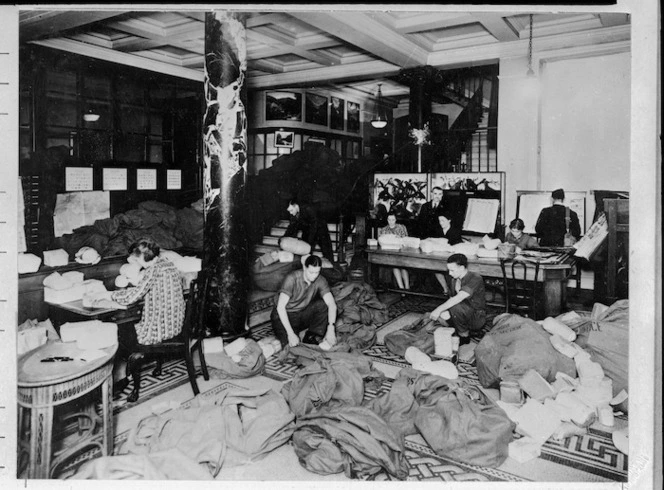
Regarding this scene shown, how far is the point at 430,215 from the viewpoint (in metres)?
7.93

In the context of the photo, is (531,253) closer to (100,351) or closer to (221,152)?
(221,152)

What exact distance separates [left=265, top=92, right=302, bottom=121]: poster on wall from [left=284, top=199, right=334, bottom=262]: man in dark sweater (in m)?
4.05

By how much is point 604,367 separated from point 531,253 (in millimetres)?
1953

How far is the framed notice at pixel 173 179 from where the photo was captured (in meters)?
8.62

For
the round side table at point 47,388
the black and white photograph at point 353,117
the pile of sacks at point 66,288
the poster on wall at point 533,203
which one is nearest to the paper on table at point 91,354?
the round side table at point 47,388

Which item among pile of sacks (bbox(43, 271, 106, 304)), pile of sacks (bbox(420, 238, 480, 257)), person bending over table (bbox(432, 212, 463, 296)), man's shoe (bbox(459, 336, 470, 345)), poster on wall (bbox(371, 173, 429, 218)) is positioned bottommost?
man's shoe (bbox(459, 336, 470, 345))

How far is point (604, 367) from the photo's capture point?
373cm

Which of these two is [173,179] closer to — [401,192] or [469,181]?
[401,192]

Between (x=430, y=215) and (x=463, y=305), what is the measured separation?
3.30 metres

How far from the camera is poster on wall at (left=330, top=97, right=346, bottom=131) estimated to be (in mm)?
12492

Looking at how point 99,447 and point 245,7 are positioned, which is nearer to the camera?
point 245,7

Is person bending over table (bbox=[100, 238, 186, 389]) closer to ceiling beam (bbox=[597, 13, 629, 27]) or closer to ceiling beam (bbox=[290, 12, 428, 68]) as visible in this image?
ceiling beam (bbox=[290, 12, 428, 68])

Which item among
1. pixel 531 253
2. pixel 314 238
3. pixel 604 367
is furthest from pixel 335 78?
pixel 604 367

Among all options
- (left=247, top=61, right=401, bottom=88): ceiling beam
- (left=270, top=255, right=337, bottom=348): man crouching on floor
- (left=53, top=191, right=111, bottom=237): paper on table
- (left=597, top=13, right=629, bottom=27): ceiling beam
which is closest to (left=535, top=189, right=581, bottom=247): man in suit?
(left=597, top=13, right=629, bottom=27): ceiling beam
